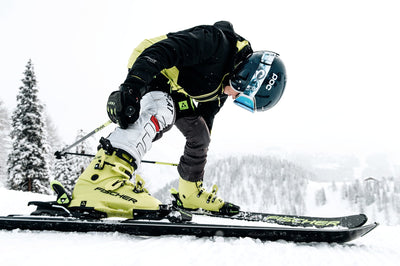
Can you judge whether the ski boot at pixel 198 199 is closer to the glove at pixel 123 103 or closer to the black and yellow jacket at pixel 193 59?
the black and yellow jacket at pixel 193 59

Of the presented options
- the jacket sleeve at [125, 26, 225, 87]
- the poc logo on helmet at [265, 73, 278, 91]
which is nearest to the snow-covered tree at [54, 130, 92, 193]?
the poc logo on helmet at [265, 73, 278, 91]

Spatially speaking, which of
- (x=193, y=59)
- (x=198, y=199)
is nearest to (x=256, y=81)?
(x=193, y=59)

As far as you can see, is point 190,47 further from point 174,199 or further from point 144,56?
point 174,199

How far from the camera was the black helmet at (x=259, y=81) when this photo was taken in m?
2.47

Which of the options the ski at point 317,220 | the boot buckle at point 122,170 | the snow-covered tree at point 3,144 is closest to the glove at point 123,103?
the boot buckle at point 122,170

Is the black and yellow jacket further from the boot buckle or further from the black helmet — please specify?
the boot buckle

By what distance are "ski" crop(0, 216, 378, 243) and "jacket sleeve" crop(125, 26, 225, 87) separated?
0.92 meters

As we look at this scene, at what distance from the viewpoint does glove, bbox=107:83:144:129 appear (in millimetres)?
1688

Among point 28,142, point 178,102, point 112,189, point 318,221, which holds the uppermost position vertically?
point 28,142

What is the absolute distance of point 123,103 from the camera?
1683 millimetres

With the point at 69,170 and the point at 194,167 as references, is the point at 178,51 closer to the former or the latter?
the point at 194,167

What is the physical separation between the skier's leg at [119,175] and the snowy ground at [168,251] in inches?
12.8

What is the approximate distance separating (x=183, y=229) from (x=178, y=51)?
1.27 metres

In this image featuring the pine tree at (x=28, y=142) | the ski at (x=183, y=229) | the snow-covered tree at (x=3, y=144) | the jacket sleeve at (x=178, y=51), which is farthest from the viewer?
the snow-covered tree at (x=3, y=144)
